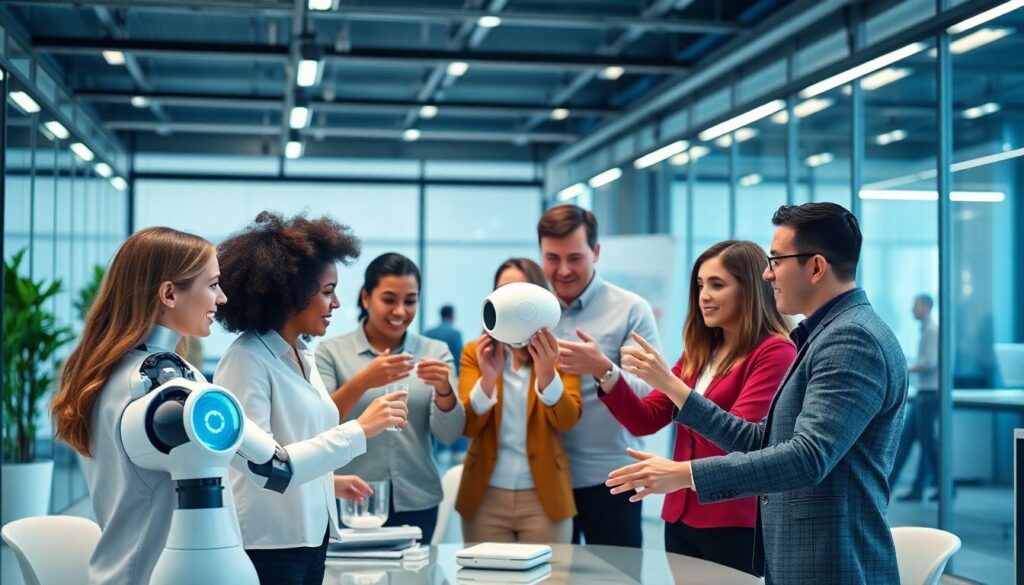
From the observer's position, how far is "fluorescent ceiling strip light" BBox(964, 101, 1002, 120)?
509 centimetres

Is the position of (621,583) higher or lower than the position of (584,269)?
lower

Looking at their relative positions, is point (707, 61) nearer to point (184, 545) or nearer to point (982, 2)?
point (982, 2)

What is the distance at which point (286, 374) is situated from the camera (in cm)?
237

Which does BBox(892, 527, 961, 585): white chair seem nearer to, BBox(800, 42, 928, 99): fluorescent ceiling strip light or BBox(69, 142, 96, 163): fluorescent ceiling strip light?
BBox(800, 42, 928, 99): fluorescent ceiling strip light

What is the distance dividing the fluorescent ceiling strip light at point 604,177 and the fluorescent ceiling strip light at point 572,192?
12.3 inches

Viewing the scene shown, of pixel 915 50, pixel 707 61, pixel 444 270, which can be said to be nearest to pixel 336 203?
pixel 444 270

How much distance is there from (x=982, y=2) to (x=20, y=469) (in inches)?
231

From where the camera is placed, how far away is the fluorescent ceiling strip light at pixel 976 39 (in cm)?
506

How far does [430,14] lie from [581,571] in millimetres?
4958

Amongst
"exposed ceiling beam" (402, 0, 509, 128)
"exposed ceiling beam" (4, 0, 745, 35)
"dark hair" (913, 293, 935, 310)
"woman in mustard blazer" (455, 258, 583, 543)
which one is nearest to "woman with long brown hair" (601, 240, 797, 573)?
"woman in mustard blazer" (455, 258, 583, 543)

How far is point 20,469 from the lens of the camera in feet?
Answer: 22.0

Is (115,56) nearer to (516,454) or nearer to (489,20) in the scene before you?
(489,20)

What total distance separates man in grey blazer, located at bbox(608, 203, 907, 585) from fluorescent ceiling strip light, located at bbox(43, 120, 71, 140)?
7.01 metres

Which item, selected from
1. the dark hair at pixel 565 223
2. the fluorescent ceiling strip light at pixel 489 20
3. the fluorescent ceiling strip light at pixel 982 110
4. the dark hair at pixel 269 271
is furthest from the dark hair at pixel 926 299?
the dark hair at pixel 269 271
